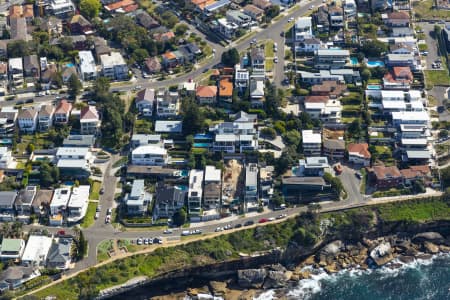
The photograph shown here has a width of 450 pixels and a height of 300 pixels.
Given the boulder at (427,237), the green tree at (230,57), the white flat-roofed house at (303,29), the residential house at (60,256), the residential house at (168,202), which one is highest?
the white flat-roofed house at (303,29)

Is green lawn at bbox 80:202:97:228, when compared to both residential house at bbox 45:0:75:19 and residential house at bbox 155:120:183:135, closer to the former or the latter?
residential house at bbox 155:120:183:135

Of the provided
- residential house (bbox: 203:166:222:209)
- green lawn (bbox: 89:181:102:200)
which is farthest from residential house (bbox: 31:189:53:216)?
residential house (bbox: 203:166:222:209)

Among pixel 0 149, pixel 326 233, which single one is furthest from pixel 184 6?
pixel 326 233

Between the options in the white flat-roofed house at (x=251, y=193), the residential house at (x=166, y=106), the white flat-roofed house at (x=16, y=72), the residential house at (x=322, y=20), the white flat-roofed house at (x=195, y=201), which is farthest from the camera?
the residential house at (x=322, y=20)

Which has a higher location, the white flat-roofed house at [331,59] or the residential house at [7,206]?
the white flat-roofed house at [331,59]

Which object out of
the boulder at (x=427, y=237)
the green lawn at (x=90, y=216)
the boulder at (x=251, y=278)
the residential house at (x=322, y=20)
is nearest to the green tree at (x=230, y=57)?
the residential house at (x=322, y=20)

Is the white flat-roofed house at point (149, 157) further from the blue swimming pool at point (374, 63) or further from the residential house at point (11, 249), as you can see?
the blue swimming pool at point (374, 63)

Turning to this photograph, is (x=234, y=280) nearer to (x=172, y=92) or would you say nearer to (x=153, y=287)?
(x=153, y=287)

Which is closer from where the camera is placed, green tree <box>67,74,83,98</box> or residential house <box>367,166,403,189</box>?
residential house <box>367,166,403,189</box>
